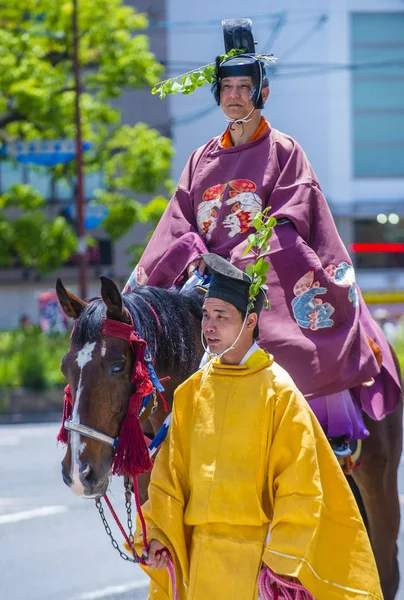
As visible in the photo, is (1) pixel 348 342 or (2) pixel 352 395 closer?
(1) pixel 348 342

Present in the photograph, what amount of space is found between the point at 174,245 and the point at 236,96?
0.72 metres

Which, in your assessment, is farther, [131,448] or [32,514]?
[32,514]

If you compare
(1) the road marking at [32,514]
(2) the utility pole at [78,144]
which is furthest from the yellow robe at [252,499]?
(2) the utility pole at [78,144]

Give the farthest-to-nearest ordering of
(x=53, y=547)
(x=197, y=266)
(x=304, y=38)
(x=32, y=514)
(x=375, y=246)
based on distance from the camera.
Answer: (x=375, y=246)
(x=304, y=38)
(x=32, y=514)
(x=53, y=547)
(x=197, y=266)

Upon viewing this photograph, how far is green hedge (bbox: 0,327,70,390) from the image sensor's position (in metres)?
18.2

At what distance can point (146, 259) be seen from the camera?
4.47 metres

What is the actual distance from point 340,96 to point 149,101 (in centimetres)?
718

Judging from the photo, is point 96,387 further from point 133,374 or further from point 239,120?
point 239,120

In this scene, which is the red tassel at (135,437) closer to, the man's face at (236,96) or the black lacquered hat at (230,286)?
the black lacquered hat at (230,286)

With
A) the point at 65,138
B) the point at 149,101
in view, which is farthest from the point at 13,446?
the point at 149,101

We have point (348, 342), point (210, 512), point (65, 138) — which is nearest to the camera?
point (210, 512)

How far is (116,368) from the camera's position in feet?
11.3

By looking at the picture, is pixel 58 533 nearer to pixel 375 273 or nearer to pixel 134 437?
pixel 134 437

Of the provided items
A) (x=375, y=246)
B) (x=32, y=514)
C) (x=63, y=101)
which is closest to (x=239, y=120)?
(x=32, y=514)
